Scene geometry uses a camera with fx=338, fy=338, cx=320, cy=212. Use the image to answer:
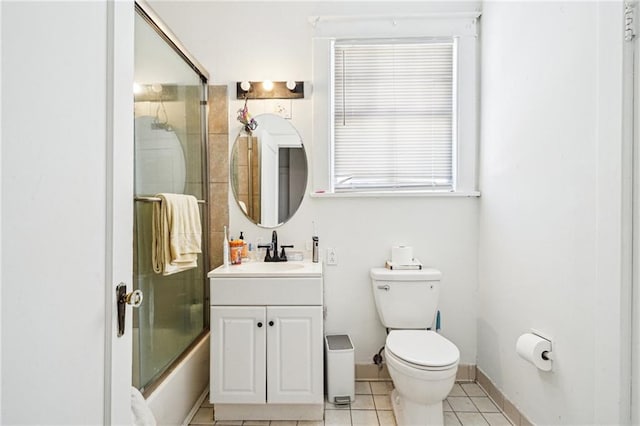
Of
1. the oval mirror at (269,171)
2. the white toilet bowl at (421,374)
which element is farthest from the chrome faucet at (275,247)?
the white toilet bowl at (421,374)

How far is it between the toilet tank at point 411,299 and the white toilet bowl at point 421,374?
265mm

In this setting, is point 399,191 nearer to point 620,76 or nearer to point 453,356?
point 453,356

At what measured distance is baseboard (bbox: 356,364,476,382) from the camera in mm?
2332

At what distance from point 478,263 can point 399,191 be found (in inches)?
29.3

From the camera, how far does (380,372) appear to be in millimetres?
2336

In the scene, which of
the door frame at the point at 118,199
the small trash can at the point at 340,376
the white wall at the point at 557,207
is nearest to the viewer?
the door frame at the point at 118,199

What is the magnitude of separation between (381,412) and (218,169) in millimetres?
1875

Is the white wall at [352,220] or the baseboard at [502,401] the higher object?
the white wall at [352,220]

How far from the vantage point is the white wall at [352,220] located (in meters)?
2.36

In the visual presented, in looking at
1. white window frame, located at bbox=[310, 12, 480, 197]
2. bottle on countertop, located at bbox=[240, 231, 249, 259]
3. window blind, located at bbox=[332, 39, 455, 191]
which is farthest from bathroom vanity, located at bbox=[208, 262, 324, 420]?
window blind, located at bbox=[332, 39, 455, 191]

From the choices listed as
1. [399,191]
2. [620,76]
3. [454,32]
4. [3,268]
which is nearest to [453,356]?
[399,191]

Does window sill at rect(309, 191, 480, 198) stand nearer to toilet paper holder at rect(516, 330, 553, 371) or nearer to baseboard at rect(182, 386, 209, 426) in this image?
toilet paper holder at rect(516, 330, 553, 371)

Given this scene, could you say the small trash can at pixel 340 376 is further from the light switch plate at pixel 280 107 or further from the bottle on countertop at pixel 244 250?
the light switch plate at pixel 280 107

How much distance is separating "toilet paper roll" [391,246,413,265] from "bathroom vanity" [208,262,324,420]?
25.1 inches
